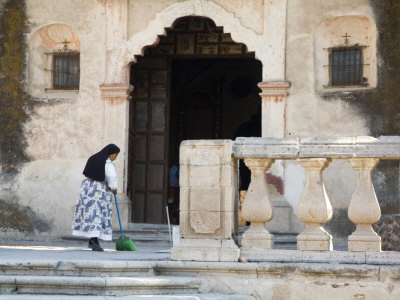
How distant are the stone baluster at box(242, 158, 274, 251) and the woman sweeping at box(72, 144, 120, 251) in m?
3.47

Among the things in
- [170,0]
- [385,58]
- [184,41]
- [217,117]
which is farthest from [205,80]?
[385,58]

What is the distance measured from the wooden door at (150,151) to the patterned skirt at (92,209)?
413 cm

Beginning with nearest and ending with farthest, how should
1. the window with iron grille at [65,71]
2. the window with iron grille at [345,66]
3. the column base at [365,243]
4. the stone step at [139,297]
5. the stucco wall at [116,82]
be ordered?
the stone step at [139,297], the column base at [365,243], the stucco wall at [116,82], the window with iron grille at [345,66], the window with iron grille at [65,71]

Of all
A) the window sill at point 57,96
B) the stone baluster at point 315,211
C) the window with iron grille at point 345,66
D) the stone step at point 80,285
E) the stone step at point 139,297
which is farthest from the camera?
the window sill at point 57,96

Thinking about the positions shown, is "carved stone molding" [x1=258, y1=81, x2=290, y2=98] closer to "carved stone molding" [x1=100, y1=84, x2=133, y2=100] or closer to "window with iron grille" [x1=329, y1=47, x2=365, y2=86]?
"window with iron grille" [x1=329, y1=47, x2=365, y2=86]

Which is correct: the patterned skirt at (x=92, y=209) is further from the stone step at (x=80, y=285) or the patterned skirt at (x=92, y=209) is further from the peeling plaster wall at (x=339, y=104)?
the peeling plaster wall at (x=339, y=104)

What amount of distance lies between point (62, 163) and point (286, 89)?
149 inches

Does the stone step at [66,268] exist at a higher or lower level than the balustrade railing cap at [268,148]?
lower

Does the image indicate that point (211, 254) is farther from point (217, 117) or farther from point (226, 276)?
point (217, 117)

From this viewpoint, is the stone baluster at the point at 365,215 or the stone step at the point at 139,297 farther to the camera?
the stone baluster at the point at 365,215

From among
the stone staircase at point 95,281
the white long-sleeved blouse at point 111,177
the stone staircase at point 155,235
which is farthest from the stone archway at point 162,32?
the stone staircase at point 95,281

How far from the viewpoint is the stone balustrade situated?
7320 mm

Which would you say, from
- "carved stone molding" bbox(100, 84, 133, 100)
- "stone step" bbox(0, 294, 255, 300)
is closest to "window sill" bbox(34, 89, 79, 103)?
"carved stone molding" bbox(100, 84, 133, 100)

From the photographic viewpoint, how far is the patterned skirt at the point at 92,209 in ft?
34.9
